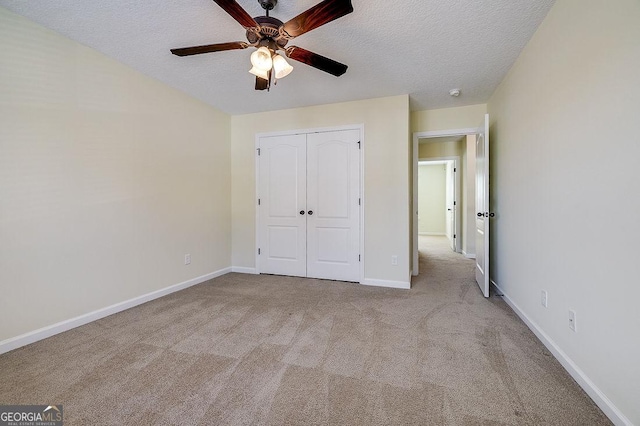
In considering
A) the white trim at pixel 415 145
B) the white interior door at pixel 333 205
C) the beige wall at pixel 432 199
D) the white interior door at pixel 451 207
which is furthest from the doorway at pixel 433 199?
the white interior door at pixel 333 205

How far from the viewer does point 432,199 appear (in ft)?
29.6

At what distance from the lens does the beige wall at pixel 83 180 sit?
187 cm

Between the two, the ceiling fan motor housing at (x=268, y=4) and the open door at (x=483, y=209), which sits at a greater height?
the ceiling fan motor housing at (x=268, y=4)

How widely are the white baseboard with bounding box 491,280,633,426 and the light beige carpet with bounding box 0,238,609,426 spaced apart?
0.13 feet

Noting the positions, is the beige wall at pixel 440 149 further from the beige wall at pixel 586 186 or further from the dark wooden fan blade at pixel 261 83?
the dark wooden fan blade at pixel 261 83

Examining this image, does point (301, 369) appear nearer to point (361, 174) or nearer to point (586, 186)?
point (586, 186)

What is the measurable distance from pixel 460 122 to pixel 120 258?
14.7ft

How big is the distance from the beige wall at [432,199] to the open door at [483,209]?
→ 19.4 feet

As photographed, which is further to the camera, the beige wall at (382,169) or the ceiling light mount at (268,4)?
the beige wall at (382,169)

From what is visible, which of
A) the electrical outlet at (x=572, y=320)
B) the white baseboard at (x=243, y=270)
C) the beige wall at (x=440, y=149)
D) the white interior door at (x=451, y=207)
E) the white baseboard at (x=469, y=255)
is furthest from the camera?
the white interior door at (x=451, y=207)

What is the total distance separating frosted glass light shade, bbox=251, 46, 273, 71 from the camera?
66.9 inches

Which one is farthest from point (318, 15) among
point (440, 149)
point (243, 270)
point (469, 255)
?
point (469, 255)

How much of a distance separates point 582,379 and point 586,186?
3.56ft

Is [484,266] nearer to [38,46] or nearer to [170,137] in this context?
[170,137]
